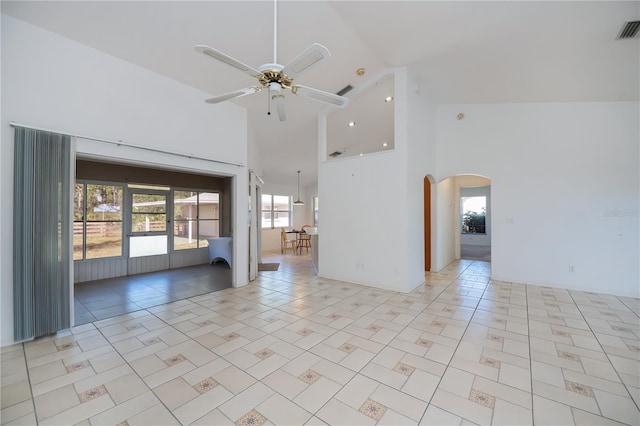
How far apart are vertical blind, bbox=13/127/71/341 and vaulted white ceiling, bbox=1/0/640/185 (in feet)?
4.53

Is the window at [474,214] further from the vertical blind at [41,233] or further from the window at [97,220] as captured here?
the vertical blind at [41,233]

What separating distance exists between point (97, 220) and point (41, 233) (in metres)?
3.31

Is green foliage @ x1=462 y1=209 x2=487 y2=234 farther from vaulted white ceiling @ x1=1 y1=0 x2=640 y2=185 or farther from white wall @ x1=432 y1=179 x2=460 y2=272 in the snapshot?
vaulted white ceiling @ x1=1 y1=0 x2=640 y2=185

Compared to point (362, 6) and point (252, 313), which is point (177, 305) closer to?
point (252, 313)

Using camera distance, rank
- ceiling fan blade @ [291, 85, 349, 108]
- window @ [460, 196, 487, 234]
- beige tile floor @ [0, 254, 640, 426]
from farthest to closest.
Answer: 1. window @ [460, 196, 487, 234]
2. ceiling fan blade @ [291, 85, 349, 108]
3. beige tile floor @ [0, 254, 640, 426]

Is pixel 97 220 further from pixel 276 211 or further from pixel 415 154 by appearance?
pixel 415 154

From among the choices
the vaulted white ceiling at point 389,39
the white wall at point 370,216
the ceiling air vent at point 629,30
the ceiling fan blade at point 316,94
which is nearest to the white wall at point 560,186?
the vaulted white ceiling at point 389,39

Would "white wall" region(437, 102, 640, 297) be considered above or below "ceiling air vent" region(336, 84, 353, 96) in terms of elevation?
below

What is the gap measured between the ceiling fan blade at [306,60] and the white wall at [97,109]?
→ 2598 millimetres

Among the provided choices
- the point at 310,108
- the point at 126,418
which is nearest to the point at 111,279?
the point at 126,418

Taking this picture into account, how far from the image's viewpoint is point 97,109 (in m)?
3.27

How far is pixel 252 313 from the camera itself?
364 cm

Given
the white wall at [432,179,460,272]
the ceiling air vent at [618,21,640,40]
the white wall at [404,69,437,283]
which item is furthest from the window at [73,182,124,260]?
the ceiling air vent at [618,21,640,40]

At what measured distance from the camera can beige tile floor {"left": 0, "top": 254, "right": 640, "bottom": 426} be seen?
5.98ft
